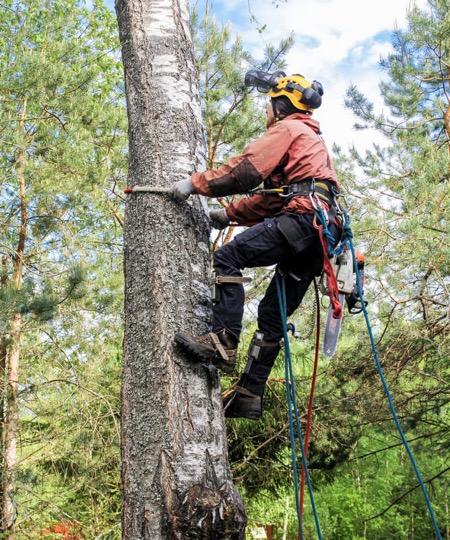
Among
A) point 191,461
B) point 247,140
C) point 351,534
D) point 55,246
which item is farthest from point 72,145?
point 351,534

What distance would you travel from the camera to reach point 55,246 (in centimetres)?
923

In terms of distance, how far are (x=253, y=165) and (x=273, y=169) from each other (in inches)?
4.6

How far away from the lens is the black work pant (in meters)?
2.86

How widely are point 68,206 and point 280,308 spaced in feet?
20.8

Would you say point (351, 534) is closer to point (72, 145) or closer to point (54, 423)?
point (54, 423)

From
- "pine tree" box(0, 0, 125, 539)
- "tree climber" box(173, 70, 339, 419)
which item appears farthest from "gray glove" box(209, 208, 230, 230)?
"pine tree" box(0, 0, 125, 539)

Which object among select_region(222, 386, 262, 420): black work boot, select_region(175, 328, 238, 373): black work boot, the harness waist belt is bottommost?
select_region(222, 386, 262, 420): black work boot

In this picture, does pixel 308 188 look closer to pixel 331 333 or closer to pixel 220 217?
pixel 220 217

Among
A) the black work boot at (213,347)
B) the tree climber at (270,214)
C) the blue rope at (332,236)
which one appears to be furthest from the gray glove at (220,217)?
the black work boot at (213,347)

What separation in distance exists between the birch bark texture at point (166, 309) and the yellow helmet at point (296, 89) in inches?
17.3

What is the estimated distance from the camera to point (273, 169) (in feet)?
9.70

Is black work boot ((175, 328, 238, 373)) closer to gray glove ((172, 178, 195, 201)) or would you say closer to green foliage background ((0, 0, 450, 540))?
gray glove ((172, 178, 195, 201))

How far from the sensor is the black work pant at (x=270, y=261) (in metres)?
2.86

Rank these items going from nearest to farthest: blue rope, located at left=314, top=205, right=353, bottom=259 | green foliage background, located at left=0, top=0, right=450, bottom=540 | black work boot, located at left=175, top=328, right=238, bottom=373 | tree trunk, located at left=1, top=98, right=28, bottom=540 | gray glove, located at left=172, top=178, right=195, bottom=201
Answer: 1. black work boot, located at left=175, top=328, right=238, bottom=373
2. gray glove, located at left=172, top=178, right=195, bottom=201
3. blue rope, located at left=314, top=205, right=353, bottom=259
4. green foliage background, located at left=0, top=0, right=450, bottom=540
5. tree trunk, located at left=1, top=98, right=28, bottom=540
